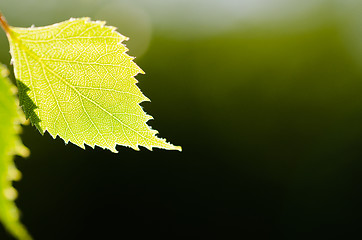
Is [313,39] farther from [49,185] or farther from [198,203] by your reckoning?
[49,185]

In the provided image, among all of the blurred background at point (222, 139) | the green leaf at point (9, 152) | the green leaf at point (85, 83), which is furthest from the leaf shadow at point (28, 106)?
the blurred background at point (222, 139)

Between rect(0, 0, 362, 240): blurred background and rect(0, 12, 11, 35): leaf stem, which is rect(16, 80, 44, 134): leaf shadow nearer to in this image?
rect(0, 12, 11, 35): leaf stem

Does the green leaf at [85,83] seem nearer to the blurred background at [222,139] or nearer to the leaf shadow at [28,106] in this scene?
the leaf shadow at [28,106]

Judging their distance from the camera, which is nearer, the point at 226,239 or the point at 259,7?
the point at 226,239

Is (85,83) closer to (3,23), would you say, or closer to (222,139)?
(3,23)

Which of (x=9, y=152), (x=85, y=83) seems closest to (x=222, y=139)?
(x=85, y=83)

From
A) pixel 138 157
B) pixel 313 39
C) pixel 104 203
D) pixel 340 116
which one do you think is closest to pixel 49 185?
pixel 104 203
